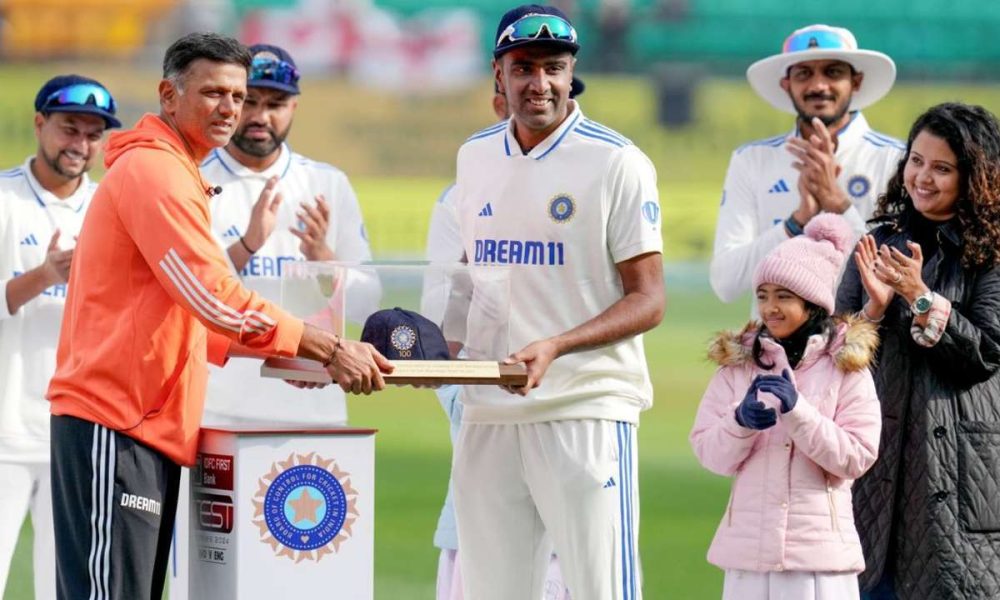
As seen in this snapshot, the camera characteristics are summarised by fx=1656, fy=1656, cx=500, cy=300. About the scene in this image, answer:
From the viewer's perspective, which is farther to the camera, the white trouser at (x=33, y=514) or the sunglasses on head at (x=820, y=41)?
the sunglasses on head at (x=820, y=41)

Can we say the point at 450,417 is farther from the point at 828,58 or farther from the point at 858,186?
the point at 828,58

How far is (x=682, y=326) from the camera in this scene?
19.4 meters

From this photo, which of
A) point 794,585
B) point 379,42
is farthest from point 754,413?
point 379,42

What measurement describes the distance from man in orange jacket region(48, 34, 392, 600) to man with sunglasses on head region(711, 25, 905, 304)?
6.60 ft

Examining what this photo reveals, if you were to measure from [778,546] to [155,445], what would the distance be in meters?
1.62

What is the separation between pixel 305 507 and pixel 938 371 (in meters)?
1.74

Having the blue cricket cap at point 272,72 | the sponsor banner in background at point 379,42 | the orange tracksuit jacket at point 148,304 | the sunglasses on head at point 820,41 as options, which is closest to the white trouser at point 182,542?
the orange tracksuit jacket at point 148,304

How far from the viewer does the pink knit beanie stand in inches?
174

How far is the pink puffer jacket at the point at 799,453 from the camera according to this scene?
14.1ft

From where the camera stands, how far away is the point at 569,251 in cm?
408

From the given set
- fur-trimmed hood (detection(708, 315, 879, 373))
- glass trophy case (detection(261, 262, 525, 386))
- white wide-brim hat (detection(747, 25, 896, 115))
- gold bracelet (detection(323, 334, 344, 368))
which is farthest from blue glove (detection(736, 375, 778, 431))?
white wide-brim hat (detection(747, 25, 896, 115))

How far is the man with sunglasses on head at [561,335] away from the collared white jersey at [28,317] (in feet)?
6.19

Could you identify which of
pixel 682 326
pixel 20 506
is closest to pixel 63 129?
pixel 20 506

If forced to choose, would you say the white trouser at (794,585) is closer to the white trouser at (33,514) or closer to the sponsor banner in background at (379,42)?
the white trouser at (33,514)
